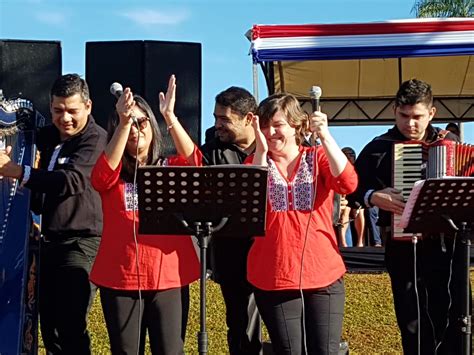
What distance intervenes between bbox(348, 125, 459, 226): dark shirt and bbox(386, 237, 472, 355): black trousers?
252 mm

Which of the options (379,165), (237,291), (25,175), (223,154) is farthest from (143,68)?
(379,165)

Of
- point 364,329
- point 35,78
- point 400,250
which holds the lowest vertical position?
point 364,329

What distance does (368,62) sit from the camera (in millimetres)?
11547

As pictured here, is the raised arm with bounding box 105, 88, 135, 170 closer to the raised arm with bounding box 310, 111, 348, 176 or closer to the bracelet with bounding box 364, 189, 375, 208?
the raised arm with bounding box 310, 111, 348, 176

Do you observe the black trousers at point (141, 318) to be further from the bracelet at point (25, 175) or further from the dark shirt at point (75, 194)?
the bracelet at point (25, 175)

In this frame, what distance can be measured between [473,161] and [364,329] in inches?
115

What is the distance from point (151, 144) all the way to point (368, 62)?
25.2ft

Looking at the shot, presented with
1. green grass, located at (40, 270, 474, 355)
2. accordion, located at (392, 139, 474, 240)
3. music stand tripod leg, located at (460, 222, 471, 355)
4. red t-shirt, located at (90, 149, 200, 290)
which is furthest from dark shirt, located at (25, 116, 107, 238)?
green grass, located at (40, 270, 474, 355)

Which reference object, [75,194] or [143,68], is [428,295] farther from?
[143,68]

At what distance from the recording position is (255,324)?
5102mm

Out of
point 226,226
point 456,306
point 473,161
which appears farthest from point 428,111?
point 226,226

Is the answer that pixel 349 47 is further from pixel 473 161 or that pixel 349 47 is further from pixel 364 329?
pixel 473 161

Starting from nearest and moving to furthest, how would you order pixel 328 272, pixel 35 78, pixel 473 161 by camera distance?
pixel 328 272
pixel 473 161
pixel 35 78

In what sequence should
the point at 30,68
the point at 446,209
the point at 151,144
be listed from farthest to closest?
1. the point at 30,68
2. the point at 151,144
3. the point at 446,209
